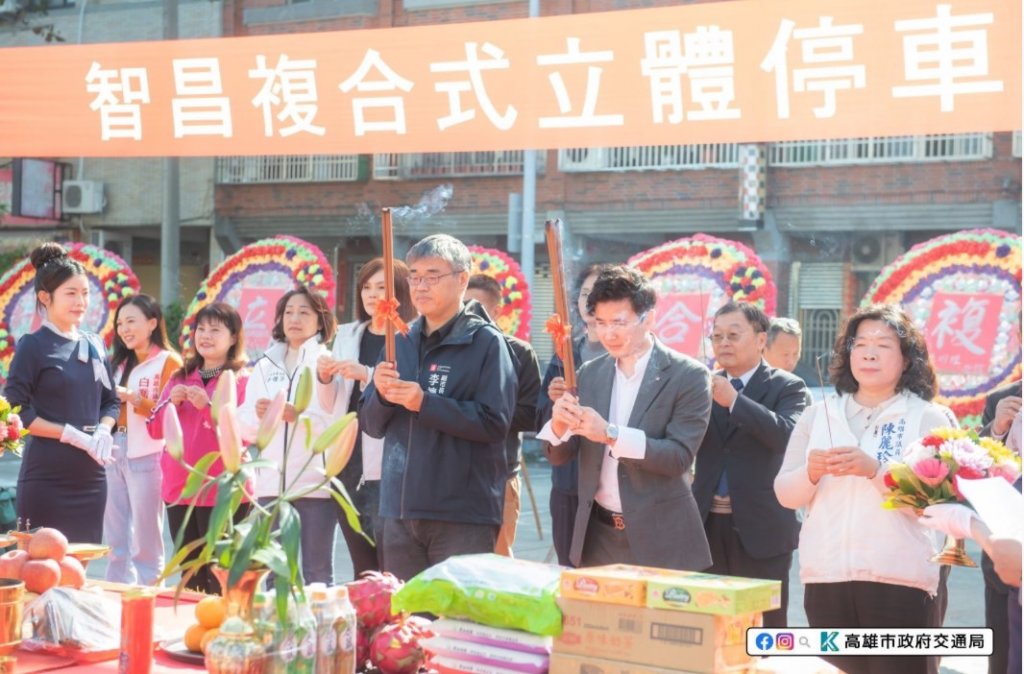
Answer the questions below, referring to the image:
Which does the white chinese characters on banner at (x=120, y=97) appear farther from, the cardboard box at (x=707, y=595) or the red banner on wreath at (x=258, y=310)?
the cardboard box at (x=707, y=595)

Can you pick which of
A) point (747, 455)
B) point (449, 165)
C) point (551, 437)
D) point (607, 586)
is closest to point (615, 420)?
point (551, 437)

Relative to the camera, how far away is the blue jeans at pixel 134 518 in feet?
15.6

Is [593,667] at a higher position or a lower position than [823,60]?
lower

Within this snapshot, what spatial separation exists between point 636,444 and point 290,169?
45.9ft

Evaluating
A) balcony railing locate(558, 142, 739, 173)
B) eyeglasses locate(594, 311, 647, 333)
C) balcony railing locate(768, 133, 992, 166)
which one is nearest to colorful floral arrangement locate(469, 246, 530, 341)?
eyeglasses locate(594, 311, 647, 333)

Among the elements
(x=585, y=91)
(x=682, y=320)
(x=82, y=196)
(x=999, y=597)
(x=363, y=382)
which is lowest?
(x=999, y=597)

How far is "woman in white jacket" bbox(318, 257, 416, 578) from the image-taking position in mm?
3621

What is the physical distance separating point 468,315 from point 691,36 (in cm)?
122

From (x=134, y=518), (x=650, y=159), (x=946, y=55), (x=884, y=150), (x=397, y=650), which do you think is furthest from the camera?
(x=650, y=159)

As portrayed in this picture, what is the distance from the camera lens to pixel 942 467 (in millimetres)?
2367

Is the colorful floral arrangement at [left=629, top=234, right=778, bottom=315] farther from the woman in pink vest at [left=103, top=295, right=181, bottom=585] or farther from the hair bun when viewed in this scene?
the hair bun

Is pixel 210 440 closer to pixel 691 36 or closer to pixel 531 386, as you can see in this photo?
pixel 531 386

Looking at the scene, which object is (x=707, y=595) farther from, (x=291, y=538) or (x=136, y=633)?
(x=136, y=633)

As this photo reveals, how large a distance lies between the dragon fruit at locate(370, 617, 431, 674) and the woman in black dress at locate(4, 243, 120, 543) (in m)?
2.42
